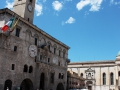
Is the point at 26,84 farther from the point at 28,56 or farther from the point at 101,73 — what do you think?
the point at 101,73

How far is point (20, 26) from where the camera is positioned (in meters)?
33.1

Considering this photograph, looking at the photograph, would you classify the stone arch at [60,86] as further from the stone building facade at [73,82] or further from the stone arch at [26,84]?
the stone arch at [26,84]

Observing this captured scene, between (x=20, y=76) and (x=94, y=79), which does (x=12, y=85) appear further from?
(x=94, y=79)

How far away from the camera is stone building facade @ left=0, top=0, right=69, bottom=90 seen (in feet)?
98.2

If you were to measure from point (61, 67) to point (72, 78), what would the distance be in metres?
7.98

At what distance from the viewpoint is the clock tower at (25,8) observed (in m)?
38.8

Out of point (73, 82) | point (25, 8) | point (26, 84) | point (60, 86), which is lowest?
point (60, 86)

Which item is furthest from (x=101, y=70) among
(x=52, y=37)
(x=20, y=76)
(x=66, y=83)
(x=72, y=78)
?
(x=20, y=76)

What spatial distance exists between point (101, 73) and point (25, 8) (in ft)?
126

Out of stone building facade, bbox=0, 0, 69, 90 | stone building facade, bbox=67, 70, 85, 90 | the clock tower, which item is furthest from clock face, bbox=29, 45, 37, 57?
stone building facade, bbox=67, 70, 85, 90

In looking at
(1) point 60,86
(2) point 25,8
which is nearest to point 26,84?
(1) point 60,86

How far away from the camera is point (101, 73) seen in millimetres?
64188

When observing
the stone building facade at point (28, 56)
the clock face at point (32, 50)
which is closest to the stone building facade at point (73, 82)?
the stone building facade at point (28, 56)

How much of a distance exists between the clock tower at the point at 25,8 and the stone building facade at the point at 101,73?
34.1 metres
